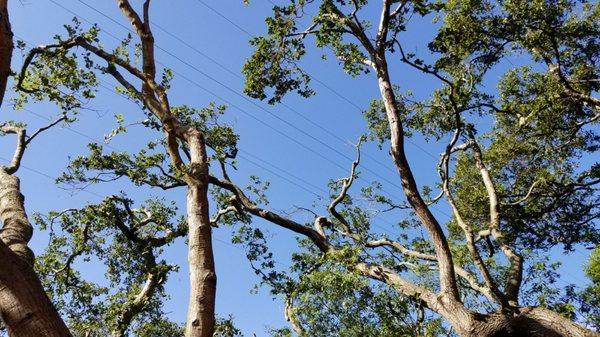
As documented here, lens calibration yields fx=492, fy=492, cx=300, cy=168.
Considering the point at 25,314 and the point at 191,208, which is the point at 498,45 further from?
the point at 25,314

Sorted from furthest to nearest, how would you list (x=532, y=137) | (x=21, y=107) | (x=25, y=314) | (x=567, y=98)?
(x=532, y=137), (x=567, y=98), (x=21, y=107), (x=25, y=314)

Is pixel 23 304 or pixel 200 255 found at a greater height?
pixel 200 255

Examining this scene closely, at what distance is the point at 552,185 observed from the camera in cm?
1212

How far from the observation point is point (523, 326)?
22.6 feet

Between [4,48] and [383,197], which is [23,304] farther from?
[383,197]

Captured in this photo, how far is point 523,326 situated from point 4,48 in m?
6.93

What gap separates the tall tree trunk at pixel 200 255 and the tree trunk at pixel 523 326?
423 cm

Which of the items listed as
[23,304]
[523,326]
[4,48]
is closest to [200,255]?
[23,304]

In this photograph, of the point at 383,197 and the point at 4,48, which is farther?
the point at 383,197

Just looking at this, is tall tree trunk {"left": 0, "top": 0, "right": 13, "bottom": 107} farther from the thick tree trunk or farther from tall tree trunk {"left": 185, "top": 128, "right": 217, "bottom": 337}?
tall tree trunk {"left": 185, "top": 128, "right": 217, "bottom": 337}

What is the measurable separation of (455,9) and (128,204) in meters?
8.40

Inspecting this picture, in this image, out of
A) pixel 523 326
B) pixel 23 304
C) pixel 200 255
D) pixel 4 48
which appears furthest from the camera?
pixel 523 326

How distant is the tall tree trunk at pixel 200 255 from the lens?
3.54 m

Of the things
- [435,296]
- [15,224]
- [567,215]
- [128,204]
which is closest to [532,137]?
[567,215]
